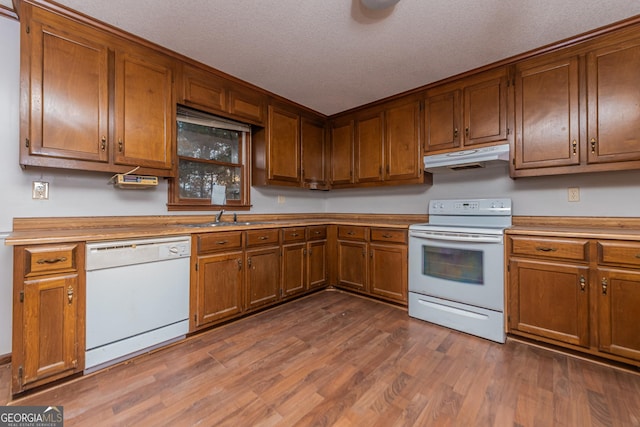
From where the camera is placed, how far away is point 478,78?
260 cm

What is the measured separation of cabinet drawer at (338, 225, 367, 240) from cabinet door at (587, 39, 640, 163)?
6.59 ft

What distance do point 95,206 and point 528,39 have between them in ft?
12.0

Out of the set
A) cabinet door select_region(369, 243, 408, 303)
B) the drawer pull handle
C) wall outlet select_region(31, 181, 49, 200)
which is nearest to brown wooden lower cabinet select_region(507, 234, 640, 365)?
cabinet door select_region(369, 243, 408, 303)

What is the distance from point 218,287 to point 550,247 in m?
2.65

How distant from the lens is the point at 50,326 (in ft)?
5.19

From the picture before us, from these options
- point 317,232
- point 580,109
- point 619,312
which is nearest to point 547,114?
point 580,109

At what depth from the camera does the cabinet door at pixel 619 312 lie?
69.1 inches

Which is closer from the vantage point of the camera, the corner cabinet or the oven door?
the corner cabinet

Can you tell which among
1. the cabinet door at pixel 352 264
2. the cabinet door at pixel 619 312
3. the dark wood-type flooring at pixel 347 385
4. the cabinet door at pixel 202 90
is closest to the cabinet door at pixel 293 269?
the cabinet door at pixel 352 264

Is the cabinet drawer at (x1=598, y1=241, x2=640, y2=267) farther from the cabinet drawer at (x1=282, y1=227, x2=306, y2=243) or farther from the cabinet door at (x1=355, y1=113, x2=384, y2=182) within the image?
the cabinet drawer at (x1=282, y1=227, x2=306, y2=243)

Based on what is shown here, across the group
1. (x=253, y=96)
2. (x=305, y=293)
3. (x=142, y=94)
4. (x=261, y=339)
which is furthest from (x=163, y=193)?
(x=305, y=293)

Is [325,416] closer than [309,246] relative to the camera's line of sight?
Yes

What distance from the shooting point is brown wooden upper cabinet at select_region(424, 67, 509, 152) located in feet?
8.20

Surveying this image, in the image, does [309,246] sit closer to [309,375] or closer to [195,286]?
[195,286]
